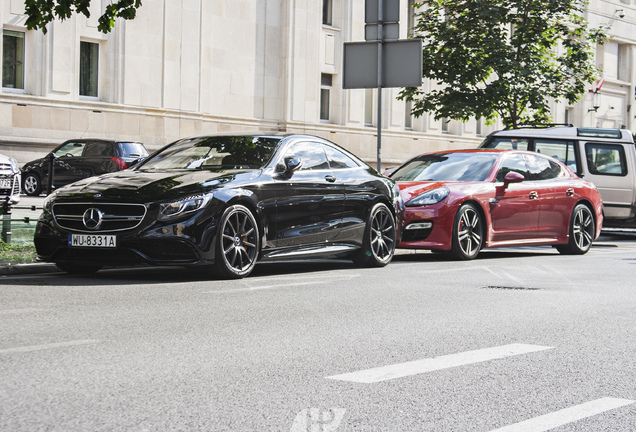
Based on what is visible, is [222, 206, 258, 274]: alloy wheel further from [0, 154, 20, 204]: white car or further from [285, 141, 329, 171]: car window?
[0, 154, 20, 204]: white car

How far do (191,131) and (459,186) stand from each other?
19609 mm

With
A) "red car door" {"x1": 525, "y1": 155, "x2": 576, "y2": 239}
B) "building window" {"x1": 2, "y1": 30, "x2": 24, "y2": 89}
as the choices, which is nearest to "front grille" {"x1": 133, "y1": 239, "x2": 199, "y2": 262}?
"red car door" {"x1": 525, "y1": 155, "x2": 576, "y2": 239}

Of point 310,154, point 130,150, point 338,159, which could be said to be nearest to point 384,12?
point 338,159

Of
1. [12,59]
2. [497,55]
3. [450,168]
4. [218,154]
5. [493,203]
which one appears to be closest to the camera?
[218,154]

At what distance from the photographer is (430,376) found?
17.2ft

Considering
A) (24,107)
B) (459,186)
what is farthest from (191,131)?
(459,186)

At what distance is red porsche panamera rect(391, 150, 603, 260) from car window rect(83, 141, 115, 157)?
1221 centimetres

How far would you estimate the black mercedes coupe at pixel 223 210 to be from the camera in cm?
923

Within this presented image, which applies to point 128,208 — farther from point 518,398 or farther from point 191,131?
point 191,131

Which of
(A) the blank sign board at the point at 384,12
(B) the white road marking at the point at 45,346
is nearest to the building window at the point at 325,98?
(A) the blank sign board at the point at 384,12

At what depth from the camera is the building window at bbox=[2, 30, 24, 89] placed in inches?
1105

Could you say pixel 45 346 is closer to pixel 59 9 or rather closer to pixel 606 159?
pixel 59 9

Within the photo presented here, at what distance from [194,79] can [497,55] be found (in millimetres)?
11609

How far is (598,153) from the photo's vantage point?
63.9ft
